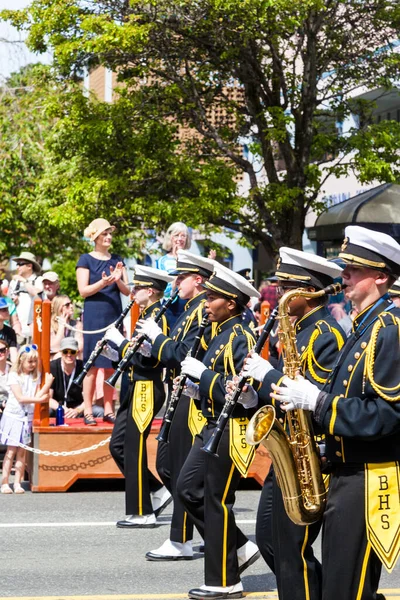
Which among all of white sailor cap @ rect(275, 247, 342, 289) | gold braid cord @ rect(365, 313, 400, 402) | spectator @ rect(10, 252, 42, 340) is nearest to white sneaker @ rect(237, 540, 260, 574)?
white sailor cap @ rect(275, 247, 342, 289)

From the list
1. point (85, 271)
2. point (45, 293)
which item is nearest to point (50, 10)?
point (45, 293)

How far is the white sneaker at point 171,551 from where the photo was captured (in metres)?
7.90

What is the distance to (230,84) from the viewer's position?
62.3 ft

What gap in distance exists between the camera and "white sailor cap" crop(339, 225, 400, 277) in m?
4.83

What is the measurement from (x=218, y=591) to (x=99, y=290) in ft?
16.4

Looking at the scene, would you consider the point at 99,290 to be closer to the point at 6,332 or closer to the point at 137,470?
the point at 6,332

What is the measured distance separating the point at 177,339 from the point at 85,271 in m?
3.48

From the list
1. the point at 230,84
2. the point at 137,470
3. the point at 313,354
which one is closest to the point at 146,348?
the point at 137,470

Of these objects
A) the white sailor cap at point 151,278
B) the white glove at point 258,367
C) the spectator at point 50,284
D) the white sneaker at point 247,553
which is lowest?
the white sneaker at point 247,553

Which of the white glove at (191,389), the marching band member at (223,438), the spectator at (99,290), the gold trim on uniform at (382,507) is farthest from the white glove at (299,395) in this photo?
the spectator at (99,290)

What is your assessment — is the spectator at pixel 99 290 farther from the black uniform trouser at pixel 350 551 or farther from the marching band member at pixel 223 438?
the black uniform trouser at pixel 350 551

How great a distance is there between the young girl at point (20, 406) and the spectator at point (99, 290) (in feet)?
1.77

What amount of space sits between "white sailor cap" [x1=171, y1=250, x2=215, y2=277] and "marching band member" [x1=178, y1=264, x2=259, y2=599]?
3.23 feet

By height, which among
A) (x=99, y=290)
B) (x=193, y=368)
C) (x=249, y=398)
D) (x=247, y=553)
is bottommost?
(x=247, y=553)
